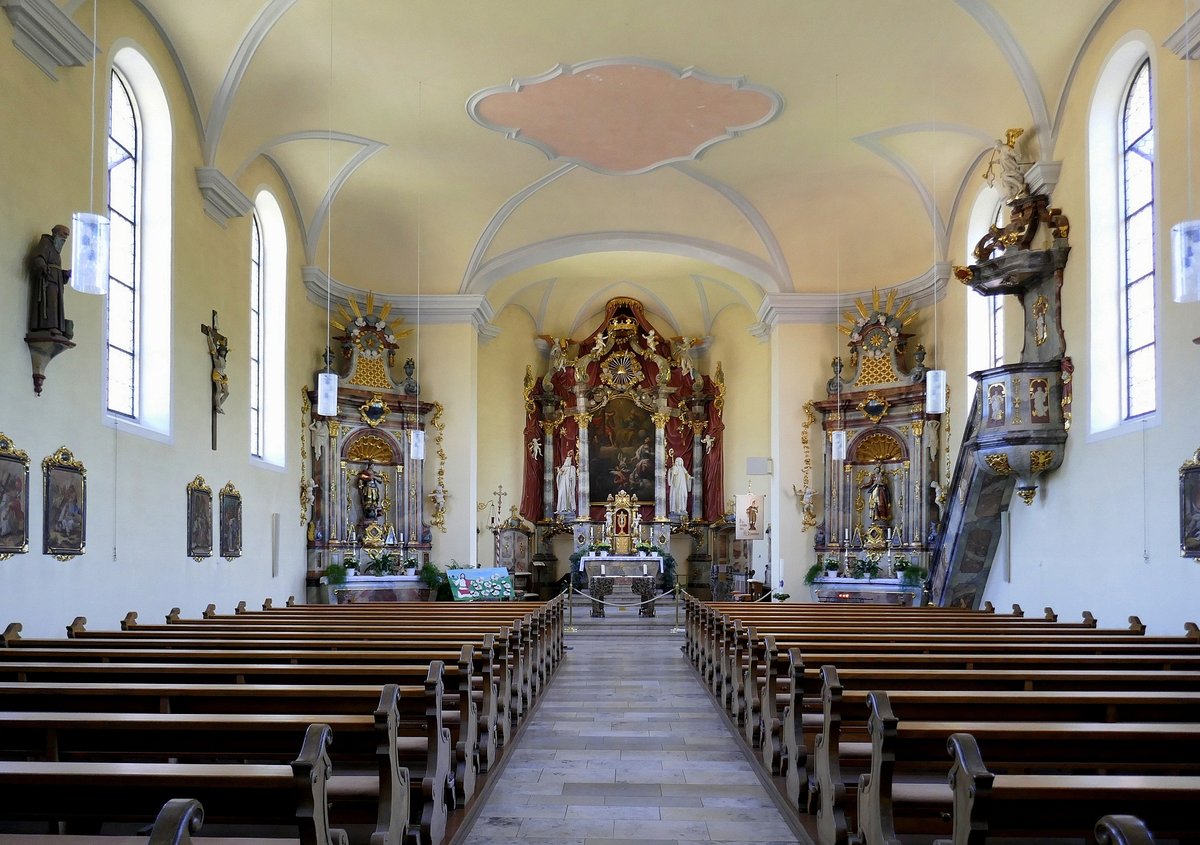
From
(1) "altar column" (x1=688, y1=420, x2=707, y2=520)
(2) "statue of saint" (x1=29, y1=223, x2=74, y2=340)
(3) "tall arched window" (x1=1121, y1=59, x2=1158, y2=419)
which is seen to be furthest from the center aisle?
(1) "altar column" (x1=688, y1=420, x2=707, y2=520)

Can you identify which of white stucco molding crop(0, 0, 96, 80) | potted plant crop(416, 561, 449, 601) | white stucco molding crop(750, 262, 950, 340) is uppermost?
white stucco molding crop(0, 0, 96, 80)

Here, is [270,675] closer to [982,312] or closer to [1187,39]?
[1187,39]

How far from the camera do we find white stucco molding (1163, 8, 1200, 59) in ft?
30.5

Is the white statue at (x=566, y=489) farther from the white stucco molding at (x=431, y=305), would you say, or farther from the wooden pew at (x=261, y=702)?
the wooden pew at (x=261, y=702)

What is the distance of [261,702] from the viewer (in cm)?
499

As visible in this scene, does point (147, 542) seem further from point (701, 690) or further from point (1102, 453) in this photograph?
point (1102, 453)

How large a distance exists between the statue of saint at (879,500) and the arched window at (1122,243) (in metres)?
6.87

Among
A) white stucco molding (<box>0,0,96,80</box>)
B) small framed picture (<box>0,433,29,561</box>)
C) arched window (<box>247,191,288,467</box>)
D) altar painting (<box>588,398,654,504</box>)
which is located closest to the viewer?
small framed picture (<box>0,433,29,561</box>)

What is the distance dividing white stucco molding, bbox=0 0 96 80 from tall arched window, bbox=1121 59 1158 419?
10.8 m

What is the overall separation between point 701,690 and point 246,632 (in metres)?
4.89

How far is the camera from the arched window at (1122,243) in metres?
11.1

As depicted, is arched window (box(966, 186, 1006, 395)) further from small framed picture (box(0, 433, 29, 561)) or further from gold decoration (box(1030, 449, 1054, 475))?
small framed picture (box(0, 433, 29, 561))

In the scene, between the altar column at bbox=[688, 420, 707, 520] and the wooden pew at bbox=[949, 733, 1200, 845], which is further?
the altar column at bbox=[688, 420, 707, 520]

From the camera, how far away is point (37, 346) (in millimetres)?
8812
